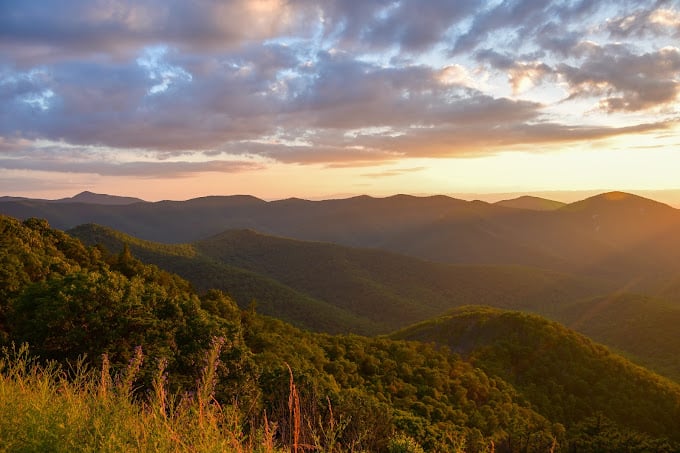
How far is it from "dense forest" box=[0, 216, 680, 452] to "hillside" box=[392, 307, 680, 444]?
0.20 meters

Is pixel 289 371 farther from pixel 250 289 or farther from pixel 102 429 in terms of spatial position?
pixel 250 289

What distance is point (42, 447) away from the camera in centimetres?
556

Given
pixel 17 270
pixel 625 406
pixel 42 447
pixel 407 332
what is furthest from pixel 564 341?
pixel 42 447

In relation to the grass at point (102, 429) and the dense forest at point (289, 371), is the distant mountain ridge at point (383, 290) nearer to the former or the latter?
the dense forest at point (289, 371)

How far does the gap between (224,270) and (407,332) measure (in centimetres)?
6054

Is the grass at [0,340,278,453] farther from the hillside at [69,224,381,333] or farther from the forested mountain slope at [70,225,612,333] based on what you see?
the forested mountain slope at [70,225,612,333]

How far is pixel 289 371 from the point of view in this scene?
9680 mm

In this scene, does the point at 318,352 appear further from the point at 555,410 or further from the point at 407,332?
the point at 407,332

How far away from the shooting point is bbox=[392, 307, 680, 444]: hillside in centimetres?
4909

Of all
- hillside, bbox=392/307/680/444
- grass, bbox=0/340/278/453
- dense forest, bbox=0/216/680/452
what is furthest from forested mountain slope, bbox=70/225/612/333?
grass, bbox=0/340/278/453

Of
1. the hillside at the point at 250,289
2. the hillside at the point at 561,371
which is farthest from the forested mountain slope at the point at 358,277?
the hillside at the point at 561,371

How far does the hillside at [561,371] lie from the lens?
4909 cm

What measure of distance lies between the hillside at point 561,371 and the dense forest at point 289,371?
196mm

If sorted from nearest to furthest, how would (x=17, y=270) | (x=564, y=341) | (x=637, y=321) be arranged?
(x=17, y=270), (x=564, y=341), (x=637, y=321)
